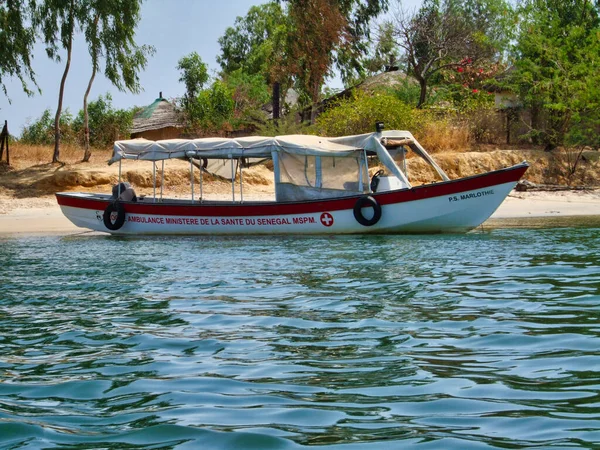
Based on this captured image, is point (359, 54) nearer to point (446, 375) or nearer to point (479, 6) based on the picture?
point (479, 6)

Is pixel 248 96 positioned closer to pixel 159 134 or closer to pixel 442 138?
pixel 159 134

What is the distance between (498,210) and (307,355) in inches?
649

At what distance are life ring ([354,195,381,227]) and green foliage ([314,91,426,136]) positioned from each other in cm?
1115

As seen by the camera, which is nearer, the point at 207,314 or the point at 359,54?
the point at 207,314

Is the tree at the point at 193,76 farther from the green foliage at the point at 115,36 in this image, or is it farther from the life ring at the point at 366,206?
the life ring at the point at 366,206

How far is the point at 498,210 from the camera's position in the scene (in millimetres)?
21500

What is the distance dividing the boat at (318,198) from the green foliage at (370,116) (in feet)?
29.4

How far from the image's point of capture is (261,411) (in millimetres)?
4438

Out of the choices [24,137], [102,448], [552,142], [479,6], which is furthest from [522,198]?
[479,6]

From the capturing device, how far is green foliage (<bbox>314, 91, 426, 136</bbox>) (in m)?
27.4

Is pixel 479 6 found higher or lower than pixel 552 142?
higher

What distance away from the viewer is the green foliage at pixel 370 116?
27.4 m

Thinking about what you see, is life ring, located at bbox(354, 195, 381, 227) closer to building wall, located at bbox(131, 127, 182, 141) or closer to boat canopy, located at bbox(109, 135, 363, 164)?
boat canopy, located at bbox(109, 135, 363, 164)

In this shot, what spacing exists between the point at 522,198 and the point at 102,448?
823 inches
